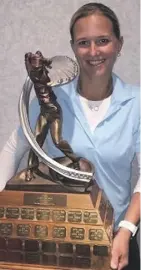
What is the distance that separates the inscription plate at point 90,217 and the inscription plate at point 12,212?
153mm

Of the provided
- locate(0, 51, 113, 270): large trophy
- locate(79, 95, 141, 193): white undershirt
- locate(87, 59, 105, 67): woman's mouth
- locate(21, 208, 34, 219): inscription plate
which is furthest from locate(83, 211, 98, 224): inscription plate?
locate(87, 59, 105, 67): woman's mouth

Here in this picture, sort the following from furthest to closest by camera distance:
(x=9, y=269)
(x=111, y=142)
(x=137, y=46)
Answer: (x=137, y=46) → (x=111, y=142) → (x=9, y=269)

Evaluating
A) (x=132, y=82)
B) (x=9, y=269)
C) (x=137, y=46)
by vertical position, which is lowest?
(x=9, y=269)

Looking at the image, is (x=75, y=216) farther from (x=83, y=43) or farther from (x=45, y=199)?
(x=83, y=43)

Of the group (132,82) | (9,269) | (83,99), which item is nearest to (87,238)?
(9,269)

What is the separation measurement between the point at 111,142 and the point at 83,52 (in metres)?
0.25

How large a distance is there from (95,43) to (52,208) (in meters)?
0.40

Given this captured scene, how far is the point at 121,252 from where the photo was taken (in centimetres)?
83

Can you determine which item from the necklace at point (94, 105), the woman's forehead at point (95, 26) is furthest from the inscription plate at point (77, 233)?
the woman's forehead at point (95, 26)

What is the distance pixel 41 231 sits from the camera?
0.85 metres

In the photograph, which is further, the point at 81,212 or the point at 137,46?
the point at 137,46

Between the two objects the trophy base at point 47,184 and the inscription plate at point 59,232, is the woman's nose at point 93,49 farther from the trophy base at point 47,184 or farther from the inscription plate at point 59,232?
the inscription plate at point 59,232

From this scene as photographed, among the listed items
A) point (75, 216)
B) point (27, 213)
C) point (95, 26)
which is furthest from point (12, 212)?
point (95, 26)

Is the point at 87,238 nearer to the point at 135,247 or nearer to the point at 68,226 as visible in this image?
the point at 68,226
